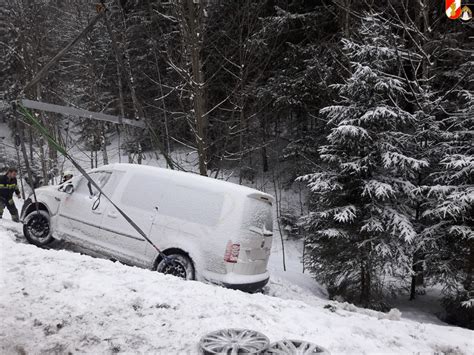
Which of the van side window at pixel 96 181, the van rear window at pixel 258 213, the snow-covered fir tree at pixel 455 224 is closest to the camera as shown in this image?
the van rear window at pixel 258 213

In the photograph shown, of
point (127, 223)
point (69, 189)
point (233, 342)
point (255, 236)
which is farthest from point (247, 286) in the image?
point (69, 189)

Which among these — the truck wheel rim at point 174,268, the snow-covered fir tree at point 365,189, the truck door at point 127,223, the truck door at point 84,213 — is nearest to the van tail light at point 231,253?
the truck wheel rim at point 174,268

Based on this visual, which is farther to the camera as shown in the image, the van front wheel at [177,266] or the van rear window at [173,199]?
the van rear window at [173,199]

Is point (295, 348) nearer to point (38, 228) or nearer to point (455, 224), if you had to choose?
point (38, 228)

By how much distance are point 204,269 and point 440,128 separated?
9.88 m

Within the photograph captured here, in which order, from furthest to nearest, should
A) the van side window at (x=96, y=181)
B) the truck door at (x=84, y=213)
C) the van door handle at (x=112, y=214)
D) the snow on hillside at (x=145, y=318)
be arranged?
the van side window at (x=96, y=181), the truck door at (x=84, y=213), the van door handle at (x=112, y=214), the snow on hillside at (x=145, y=318)

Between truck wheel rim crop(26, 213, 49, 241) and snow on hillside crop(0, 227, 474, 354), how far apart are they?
119 inches

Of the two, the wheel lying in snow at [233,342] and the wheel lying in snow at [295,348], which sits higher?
the wheel lying in snow at [295,348]

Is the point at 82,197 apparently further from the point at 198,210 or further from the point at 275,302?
the point at 275,302

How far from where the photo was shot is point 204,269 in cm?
695

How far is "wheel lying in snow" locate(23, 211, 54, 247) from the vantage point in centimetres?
895

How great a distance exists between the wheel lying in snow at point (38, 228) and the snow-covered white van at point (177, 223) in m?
0.28

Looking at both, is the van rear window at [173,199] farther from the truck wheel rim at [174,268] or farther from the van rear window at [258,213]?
the truck wheel rim at [174,268]

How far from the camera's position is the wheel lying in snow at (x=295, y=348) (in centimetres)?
391
